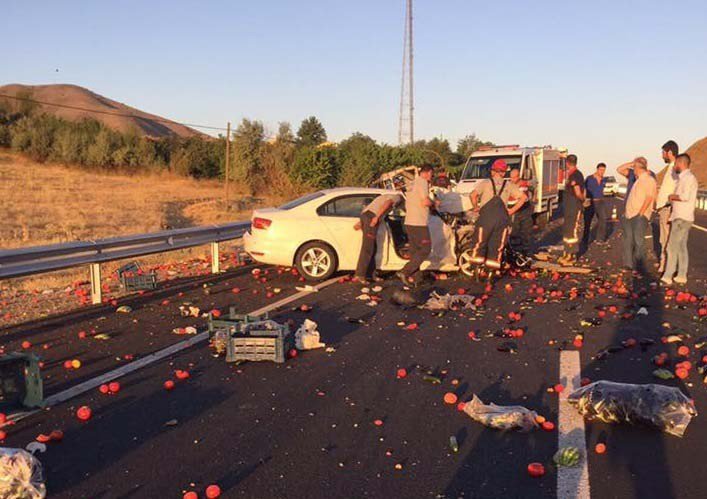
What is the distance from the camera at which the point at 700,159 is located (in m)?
104

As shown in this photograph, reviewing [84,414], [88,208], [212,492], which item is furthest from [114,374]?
[88,208]

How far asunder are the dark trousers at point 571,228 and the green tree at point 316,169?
2411 centimetres

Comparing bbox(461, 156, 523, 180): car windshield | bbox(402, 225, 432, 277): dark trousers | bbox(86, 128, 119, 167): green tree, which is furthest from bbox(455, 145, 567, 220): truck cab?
bbox(86, 128, 119, 167): green tree

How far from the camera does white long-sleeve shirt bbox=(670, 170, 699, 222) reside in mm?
10906

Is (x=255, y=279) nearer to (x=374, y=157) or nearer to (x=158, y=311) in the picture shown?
(x=158, y=311)

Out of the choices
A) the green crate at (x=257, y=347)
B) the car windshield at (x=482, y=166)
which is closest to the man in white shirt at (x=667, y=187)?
the green crate at (x=257, y=347)

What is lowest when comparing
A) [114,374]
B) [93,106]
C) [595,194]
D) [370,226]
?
[114,374]

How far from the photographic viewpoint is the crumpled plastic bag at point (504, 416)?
5075mm

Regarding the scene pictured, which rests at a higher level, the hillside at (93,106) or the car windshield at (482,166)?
the hillside at (93,106)

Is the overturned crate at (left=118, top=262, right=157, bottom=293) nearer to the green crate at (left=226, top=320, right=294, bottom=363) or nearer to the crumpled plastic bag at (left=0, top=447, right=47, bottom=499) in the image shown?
the green crate at (left=226, top=320, right=294, bottom=363)

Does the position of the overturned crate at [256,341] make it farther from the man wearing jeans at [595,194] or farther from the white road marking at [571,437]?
the man wearing jeans at [595,194]

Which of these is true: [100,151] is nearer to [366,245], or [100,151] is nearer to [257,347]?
[366,245]

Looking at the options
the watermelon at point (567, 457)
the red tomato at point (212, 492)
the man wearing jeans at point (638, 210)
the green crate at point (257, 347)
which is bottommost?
the red tomato at point (212, 492)

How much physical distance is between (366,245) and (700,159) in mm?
107727
